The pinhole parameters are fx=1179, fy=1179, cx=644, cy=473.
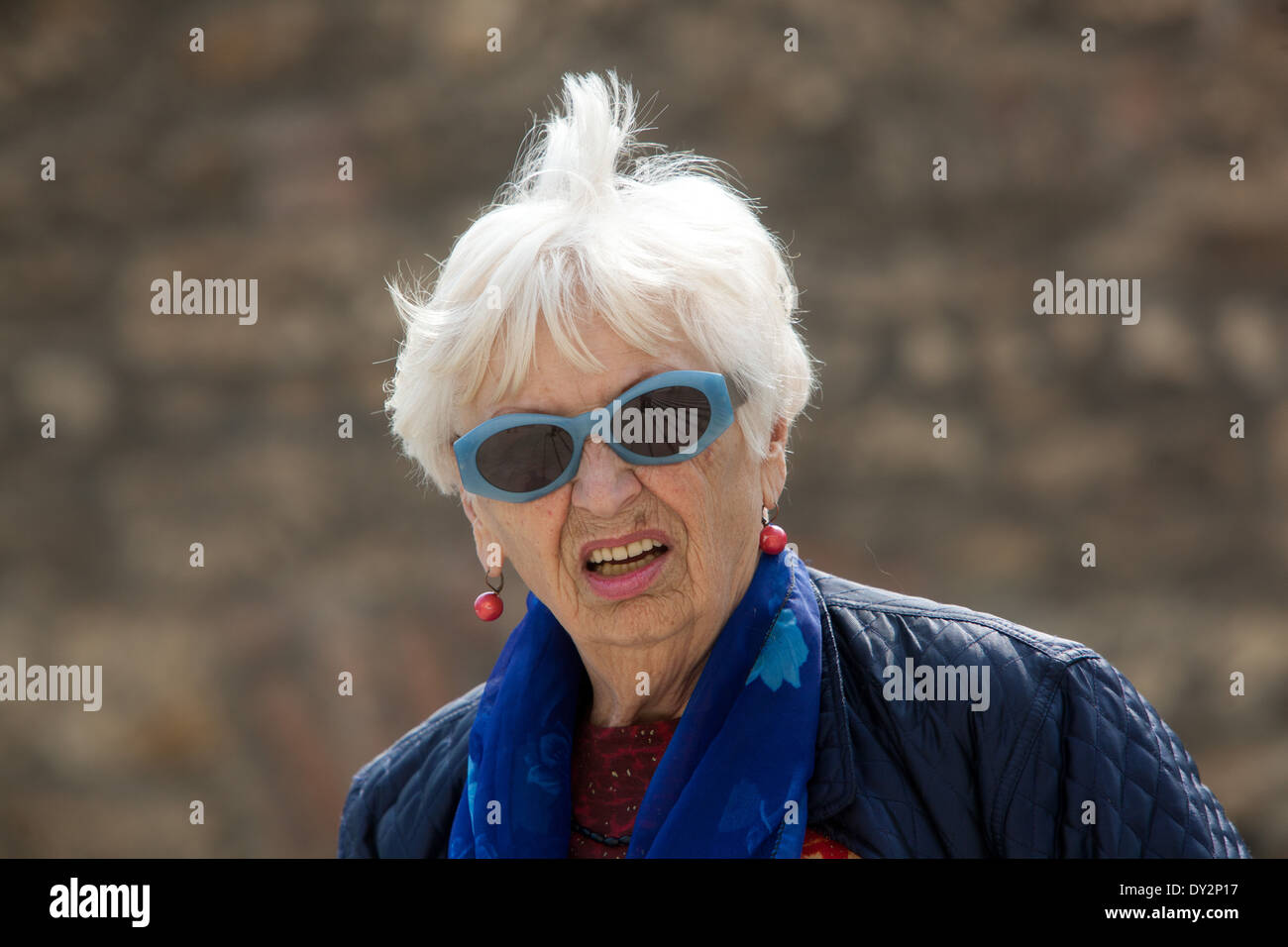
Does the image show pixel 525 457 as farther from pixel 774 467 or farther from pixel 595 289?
pixel 774 467

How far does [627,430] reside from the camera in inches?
70.4

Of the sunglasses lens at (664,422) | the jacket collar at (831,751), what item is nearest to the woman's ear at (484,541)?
the sunglasses lens at (664,422)

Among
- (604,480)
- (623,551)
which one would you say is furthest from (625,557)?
(604,480)

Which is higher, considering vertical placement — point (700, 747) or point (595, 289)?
point (595, 289)

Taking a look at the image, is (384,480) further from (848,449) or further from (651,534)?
(651,534)

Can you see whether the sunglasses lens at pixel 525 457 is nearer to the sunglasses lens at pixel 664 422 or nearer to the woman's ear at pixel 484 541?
the sunglasses lens at pixel 664 422

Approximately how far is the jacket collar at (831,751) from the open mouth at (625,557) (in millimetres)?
333

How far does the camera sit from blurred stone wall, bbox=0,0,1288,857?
432 centimetres

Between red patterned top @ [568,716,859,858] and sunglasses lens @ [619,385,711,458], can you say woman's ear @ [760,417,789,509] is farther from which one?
red patterned top @ [568,716,859,858]

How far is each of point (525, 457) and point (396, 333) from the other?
2915 millimetres

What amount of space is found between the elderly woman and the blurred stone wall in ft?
8.14

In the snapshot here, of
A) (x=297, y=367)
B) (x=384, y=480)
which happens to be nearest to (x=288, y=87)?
(x=297, y=367)

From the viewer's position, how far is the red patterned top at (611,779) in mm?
1900
